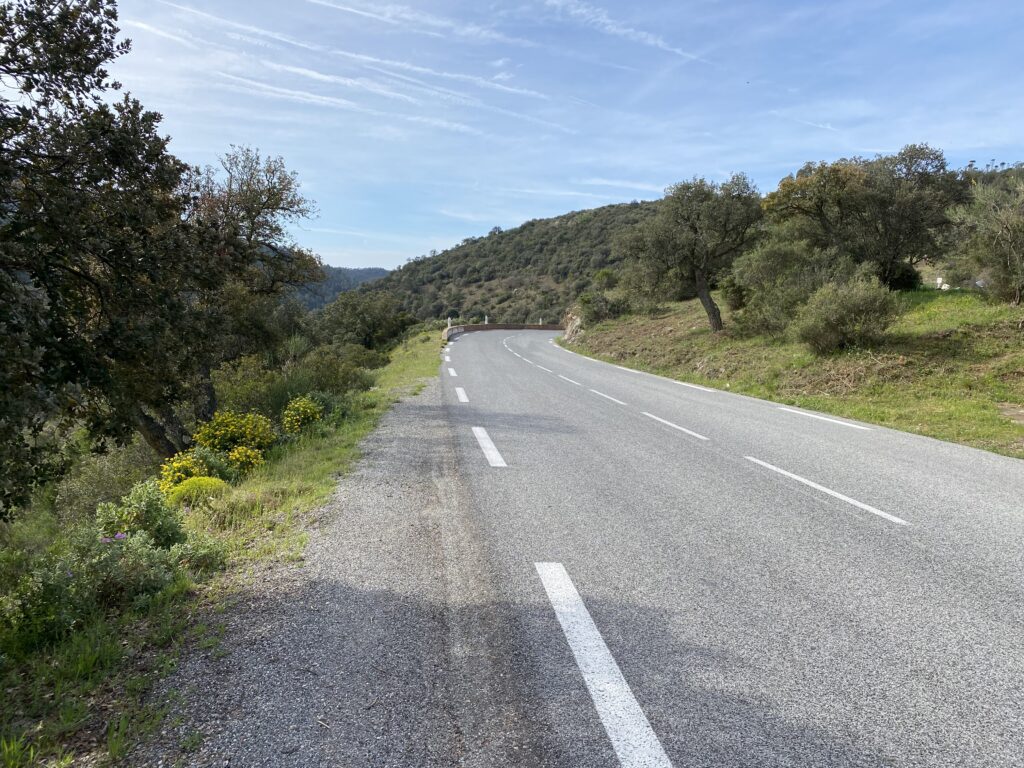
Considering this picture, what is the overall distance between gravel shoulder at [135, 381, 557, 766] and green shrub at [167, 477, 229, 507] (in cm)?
197

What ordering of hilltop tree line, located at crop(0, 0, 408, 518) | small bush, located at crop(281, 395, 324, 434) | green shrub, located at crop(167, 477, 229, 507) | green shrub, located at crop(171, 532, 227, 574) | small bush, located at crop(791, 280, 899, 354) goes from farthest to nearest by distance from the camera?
small bush, located at crop(791, 280, 899, 354) < small bush, located at crop(281, 395, 324, 434) < green shrub, located at crop(167, 477, 229, 507) < green shrub, located at crop(171, 532, 227, 574) < hilltop tree line, located at crop(0, 0, 408, 518)

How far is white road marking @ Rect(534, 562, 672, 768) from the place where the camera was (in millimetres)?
2146

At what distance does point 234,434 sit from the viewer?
8.35m

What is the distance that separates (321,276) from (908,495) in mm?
14615

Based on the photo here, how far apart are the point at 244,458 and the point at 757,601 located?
650 centimetres

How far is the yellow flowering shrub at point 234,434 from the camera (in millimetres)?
8219

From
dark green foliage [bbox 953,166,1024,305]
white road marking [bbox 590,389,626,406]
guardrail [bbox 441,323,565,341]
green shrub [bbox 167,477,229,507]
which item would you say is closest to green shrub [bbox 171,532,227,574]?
green shrub [bbox 167,477,229,507]

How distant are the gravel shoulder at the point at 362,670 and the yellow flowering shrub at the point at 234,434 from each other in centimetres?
440

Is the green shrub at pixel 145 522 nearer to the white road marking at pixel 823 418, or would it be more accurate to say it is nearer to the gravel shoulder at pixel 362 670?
the gravel shoulder at pixel 362 670

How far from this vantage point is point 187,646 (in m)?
2.95

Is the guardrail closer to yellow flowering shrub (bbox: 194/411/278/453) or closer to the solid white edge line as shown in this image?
the solid white edge line

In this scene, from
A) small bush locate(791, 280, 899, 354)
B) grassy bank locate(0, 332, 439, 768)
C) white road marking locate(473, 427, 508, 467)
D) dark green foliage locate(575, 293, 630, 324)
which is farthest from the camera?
dark green foliage locate(575, 293, 630, 324)

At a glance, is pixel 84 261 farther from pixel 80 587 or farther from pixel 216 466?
pixel 216 466

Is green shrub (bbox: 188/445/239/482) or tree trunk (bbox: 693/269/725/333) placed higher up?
tree trunk (bbox: 693/269/725/333)
